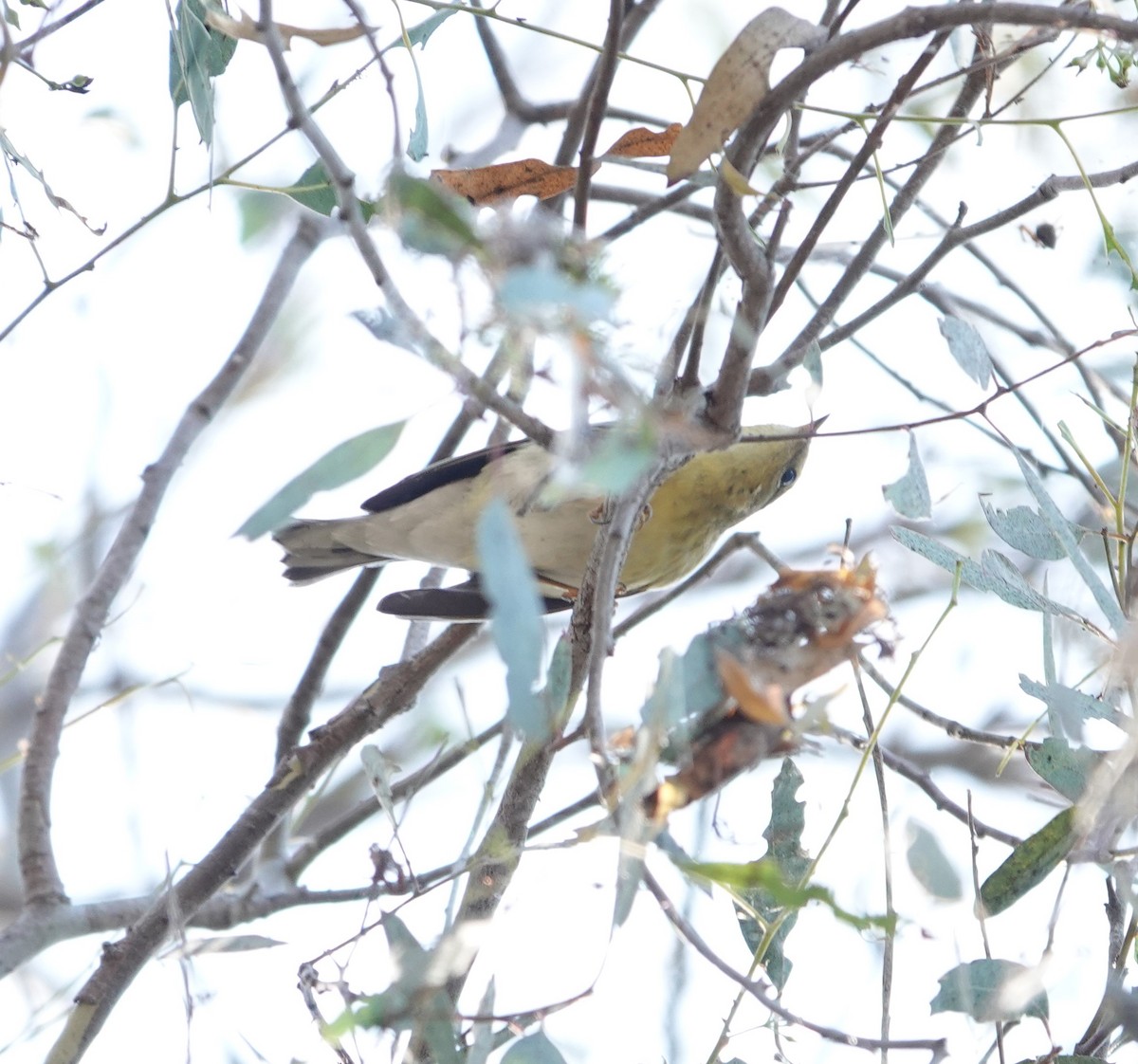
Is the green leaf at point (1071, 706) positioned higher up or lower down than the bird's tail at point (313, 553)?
lower down

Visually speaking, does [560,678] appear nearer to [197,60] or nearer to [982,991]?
[982,991]

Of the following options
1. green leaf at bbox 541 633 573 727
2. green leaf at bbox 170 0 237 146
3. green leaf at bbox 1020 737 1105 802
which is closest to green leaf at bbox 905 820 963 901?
green leaf at bbox 1020 737 1105 802

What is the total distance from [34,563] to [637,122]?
252 cm

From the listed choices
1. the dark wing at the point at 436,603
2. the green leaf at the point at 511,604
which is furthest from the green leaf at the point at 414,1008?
the dark wing at the point at 436,603

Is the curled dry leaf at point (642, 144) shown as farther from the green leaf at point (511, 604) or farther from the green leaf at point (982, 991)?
the green leaf at point (982, 991)

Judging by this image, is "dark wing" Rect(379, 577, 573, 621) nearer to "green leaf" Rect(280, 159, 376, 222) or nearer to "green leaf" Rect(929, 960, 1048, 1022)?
"green leaf" Rect(280, 159, 376, 222)

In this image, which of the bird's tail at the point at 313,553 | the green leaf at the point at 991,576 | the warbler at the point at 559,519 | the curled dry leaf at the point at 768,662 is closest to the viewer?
the curled dry leaf at the point at 768,662

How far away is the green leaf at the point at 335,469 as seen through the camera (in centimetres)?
137

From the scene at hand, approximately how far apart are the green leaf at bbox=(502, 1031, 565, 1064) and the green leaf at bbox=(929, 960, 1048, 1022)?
1.57 ft

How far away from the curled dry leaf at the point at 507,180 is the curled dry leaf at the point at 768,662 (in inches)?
31.4

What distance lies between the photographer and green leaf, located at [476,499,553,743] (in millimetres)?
1003

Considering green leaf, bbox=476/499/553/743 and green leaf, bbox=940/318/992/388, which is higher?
green leaf, bbox=940/318/992/388

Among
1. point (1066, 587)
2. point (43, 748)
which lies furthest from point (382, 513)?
point (1066, 587)

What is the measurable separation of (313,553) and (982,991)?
251 centimetres
